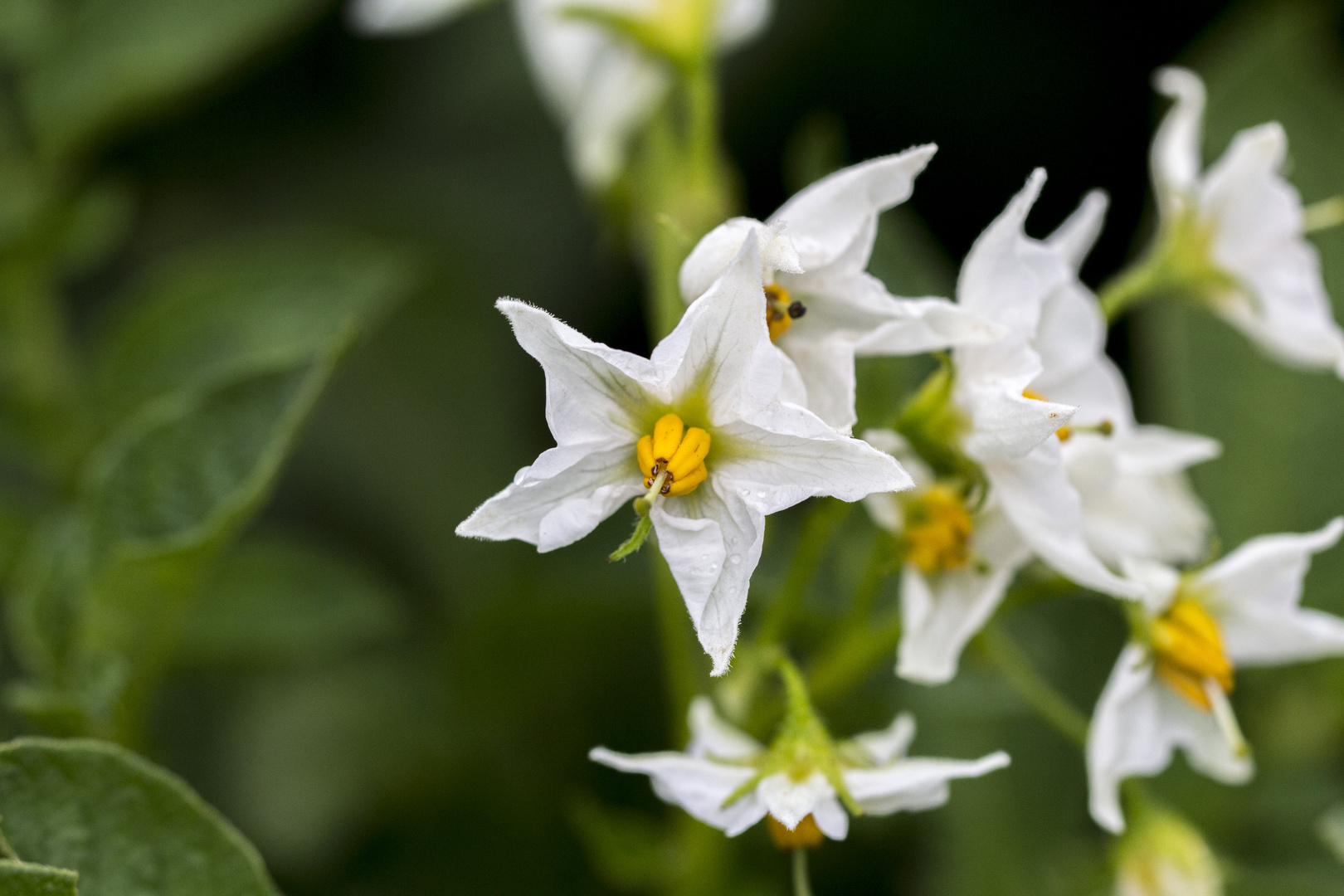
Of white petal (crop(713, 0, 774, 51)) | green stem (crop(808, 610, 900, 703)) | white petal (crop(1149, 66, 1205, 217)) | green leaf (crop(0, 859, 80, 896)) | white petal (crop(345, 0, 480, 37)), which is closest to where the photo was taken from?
green leaf (crop(0, 859, 80, 896))

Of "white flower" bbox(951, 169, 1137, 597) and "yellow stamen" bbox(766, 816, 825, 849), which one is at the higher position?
"white flower" bbox(951, 169, 1137, 597)

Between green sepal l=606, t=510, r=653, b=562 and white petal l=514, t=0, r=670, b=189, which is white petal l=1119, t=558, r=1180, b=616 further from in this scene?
white petal l=514, t=0, r=670, b=189

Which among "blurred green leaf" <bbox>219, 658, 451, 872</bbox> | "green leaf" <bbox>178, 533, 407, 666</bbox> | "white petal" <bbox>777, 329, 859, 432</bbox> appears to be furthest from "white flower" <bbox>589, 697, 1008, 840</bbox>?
"blurred green leaf" <bbox>219, 658, 451, 872</bbox>

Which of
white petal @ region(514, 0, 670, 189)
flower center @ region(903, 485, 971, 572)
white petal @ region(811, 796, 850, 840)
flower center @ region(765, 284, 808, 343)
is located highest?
white petal @ region(514, 0, 670, 189)

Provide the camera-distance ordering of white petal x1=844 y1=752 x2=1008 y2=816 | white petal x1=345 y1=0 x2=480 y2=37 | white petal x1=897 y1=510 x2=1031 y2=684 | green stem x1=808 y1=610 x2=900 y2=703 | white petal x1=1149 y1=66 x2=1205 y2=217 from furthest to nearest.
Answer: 1. white petal x1=345 y1=0 x2=480 y2=37
2. white petal x1=1149 y1=66 x2=1205 y2=217
3. green stem x1=808 y1=610 x2=900 y2=703
4. white petal x1=897 y1=510 x2=1031 y2=684
5. white petal x1=844 y1=752 x2=1008 y2=816

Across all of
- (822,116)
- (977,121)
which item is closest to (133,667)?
(822,116)

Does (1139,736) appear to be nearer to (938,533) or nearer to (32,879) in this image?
(938,533)

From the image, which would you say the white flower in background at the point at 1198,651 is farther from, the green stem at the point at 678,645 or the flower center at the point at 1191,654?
the green stem at the point at 678,645
